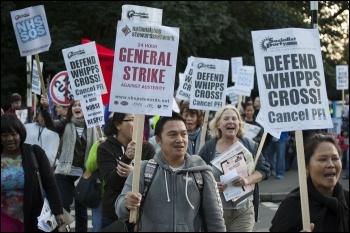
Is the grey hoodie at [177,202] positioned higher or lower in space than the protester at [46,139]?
lower

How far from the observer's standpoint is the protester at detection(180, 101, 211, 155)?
927 centimetres

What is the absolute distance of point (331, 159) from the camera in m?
4.75

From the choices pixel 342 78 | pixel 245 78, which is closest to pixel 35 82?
pixel 245 78

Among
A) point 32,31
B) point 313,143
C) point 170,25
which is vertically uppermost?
point 170,25

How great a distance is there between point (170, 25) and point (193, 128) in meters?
18.9

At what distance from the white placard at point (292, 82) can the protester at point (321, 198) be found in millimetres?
327

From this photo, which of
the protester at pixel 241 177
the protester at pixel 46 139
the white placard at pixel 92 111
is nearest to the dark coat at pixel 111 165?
the protester at pixel 241 177

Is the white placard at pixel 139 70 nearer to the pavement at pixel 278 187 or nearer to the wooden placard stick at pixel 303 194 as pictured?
the wooden placard stick at pixel 303 194

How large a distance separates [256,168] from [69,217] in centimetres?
206

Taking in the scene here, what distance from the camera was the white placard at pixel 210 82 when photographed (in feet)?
36.5

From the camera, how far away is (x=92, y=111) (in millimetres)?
10305

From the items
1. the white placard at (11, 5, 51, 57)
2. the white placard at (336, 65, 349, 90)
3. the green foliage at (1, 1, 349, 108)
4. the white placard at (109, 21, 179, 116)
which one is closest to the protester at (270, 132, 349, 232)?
the white placard at (109, 21, 179, 116)

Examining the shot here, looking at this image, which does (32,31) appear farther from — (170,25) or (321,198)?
(170,25)

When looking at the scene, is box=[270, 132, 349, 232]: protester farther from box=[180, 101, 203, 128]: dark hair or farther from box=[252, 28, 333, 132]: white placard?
box=[180, 101, 203, 128]: dark hair
